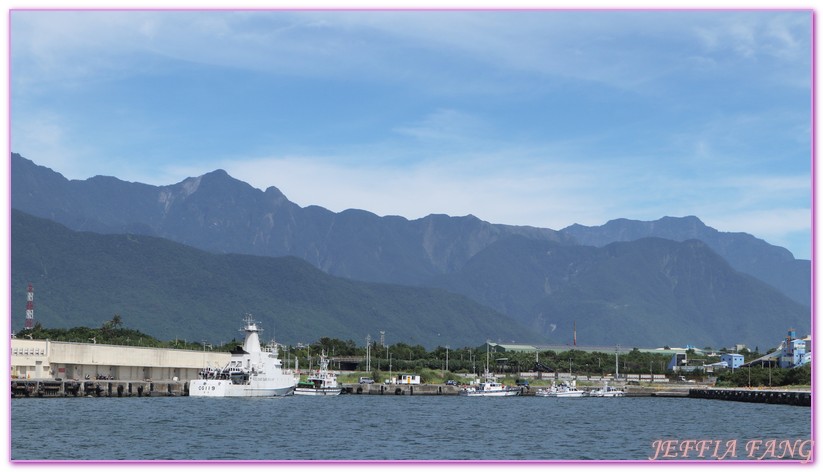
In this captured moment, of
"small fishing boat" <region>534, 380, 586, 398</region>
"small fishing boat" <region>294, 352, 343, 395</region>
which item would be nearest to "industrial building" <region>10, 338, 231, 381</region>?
"small fishing boat" <region>294, 352, 343, 395</region>

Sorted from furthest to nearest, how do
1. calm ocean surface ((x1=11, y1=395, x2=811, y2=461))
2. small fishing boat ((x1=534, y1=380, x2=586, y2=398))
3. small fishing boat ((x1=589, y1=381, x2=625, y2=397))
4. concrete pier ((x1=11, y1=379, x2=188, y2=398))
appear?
1. small fishing boat ((x1=589, y1=381, x2=625, y2=397))
2. small fishing boat ((x1=534, y1=380, x2=586, y2=398))
3. concrete pier ((x1=11, y1=379, x2=188, y2=398))
4. calm ocean surface ((x1=11, y1=395, x2=811, y2=461))

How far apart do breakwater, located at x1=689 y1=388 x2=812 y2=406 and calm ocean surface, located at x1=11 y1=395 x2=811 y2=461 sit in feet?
10.1

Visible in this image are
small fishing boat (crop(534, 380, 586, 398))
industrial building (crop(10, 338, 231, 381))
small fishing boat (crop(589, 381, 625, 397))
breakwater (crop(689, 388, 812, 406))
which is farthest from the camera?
small fishing boat (crop(589, 381, 625, 397))

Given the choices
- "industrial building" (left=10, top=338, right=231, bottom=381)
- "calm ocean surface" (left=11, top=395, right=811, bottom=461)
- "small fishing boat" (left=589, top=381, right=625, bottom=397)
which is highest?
"industrial building" (left=10, top=338, right=231, bottom=381)

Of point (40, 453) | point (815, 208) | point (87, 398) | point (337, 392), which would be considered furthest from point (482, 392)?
point (815, 208)

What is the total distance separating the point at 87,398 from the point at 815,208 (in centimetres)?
9352

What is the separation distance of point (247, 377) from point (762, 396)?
195 ft

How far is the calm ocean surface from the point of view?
183 feet

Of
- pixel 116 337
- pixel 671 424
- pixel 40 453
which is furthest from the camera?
pixel 116 337

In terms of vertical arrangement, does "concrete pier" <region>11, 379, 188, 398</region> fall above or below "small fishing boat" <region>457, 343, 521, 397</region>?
above

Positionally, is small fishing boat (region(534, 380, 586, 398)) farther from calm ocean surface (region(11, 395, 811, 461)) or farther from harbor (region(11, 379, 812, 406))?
calm ocean surface (region(11, 395, 811, 461))

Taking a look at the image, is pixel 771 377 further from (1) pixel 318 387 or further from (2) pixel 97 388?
(2) pixel 97 388

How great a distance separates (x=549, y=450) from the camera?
6003 centimetres

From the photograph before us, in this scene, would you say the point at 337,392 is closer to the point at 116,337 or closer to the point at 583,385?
the point at 583,385
